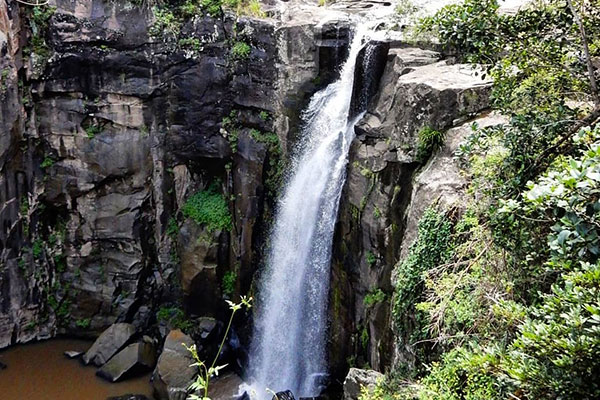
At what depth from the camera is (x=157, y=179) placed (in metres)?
15.0

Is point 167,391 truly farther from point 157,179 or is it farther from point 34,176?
point 34,176

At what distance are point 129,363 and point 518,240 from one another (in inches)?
442

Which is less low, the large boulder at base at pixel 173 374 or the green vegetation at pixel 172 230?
the green vegetation at pixel 172 230

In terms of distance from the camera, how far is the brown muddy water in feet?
41.7

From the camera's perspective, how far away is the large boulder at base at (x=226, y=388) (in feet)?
41.1

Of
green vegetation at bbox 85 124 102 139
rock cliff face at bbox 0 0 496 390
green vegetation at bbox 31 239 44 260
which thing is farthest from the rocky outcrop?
green vegetation at bbox 31 239 44 260

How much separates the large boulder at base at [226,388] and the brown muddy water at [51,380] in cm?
155

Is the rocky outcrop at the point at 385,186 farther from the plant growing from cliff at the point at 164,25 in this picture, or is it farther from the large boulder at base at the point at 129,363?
the plant growing from cliff at the point at 164,25

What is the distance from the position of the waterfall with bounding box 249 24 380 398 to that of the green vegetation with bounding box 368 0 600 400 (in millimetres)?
4543

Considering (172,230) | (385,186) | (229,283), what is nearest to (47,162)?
(172,230)

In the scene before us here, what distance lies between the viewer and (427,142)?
8320 millimetres

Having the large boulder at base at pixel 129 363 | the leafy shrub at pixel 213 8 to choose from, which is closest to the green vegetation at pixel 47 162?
the large boulder at base at pixel 129 363

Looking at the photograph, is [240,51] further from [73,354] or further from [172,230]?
[73,354]

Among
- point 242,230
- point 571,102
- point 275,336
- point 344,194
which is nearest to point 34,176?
point 242,230
